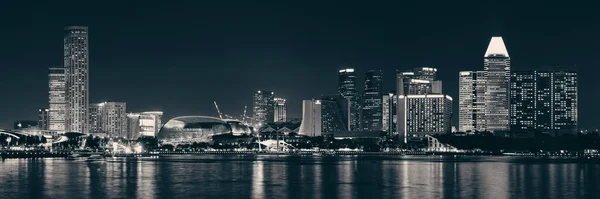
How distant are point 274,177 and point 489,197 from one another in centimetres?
3083

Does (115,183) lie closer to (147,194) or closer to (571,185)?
(147,194)

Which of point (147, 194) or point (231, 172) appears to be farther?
point (231, 172)

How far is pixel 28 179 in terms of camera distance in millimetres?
87750

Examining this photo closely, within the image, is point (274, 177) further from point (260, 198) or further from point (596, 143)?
point (596, 143)

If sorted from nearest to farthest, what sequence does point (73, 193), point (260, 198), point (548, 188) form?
point (260, 198), point (73, 193), point (548, 188)

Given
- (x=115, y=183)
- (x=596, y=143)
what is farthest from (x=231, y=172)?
(x=596, y=143)

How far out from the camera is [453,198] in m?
66.8

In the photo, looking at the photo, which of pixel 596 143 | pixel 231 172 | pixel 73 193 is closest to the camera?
pixel 73 193

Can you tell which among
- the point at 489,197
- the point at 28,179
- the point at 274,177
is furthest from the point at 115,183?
the point at 489,197

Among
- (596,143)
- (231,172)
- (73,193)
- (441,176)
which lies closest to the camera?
(73,193)

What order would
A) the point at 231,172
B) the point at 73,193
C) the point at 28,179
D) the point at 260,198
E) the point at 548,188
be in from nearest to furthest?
1. the point at 260,198
2. the point at 73,193
3. the point at 548,188
4. the point at 28,179
5. the point at 231,172

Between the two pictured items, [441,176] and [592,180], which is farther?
[441,176]

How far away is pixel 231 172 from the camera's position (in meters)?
102

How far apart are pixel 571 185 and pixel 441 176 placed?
16495 mm
